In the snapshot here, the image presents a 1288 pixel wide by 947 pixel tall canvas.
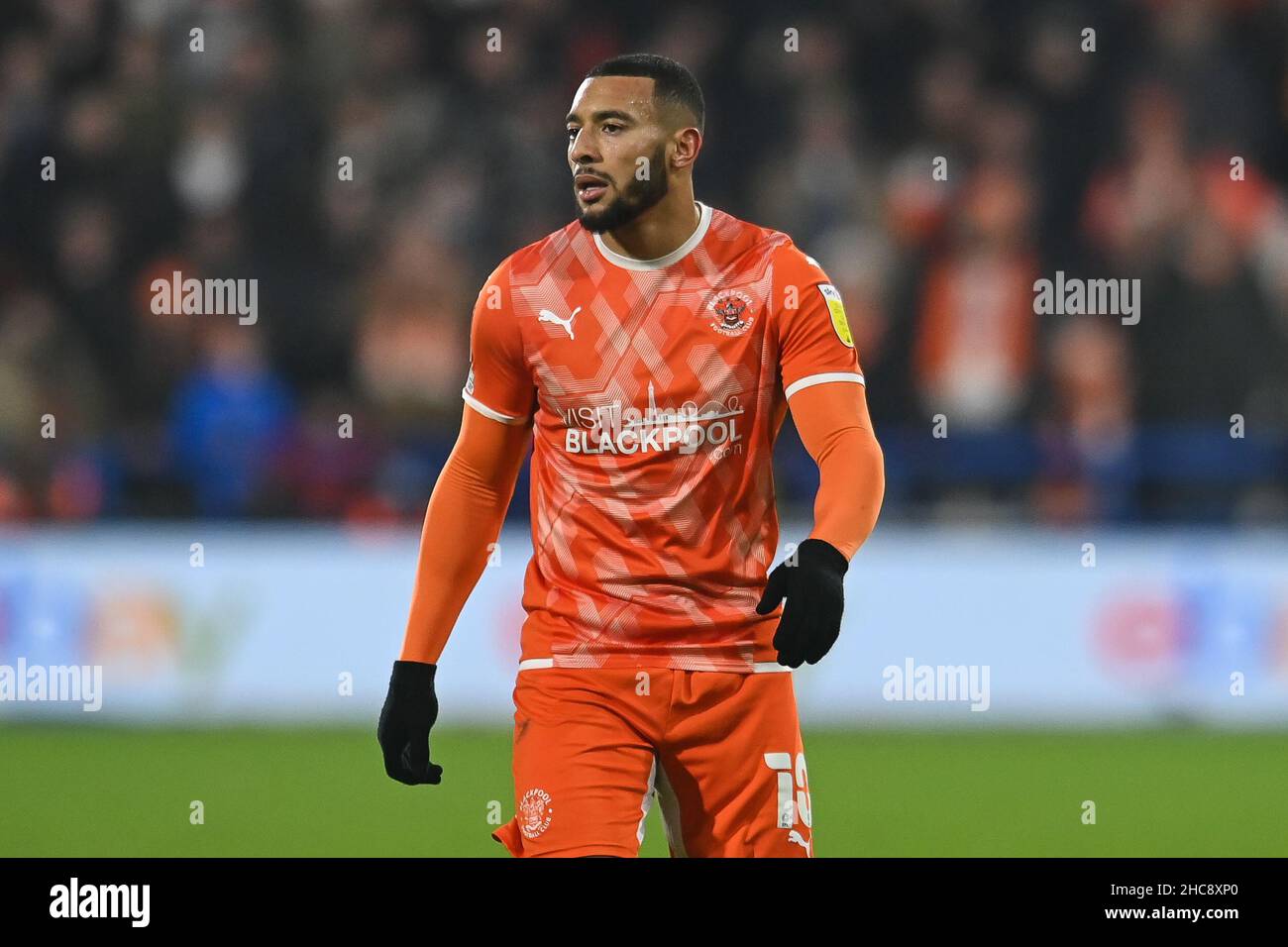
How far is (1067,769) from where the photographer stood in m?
8.72

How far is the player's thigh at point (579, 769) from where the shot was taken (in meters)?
4.18

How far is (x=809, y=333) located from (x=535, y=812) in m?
1.21

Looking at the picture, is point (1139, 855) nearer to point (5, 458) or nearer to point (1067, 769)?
point (1067, 769)

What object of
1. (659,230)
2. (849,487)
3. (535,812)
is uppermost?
(659,230)

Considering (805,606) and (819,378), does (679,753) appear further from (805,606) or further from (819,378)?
(819,378)

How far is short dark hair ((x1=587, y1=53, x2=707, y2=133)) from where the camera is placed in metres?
4.52

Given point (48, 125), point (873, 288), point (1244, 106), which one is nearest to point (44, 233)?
point (48, 125)

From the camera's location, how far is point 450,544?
4.63 m

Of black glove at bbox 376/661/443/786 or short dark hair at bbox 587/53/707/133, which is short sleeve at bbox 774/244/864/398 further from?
black glove at bbox 376/661/443/786

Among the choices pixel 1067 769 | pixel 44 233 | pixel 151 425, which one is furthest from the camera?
pixel 44 233

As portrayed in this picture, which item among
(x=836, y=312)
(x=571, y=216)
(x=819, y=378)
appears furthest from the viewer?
(x=571, y=216)

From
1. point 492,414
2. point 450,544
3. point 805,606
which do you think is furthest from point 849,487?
point 450,544

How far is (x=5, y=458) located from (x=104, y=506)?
0.65 m

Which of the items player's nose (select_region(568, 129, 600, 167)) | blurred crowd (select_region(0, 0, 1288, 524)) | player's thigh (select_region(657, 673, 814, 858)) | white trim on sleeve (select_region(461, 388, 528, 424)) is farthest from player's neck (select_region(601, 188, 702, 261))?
blurred crowd (select_region(0, 0, 1288, 524))
